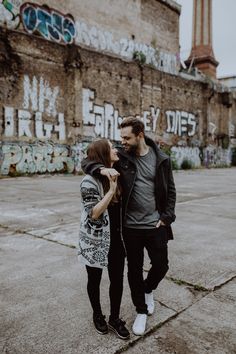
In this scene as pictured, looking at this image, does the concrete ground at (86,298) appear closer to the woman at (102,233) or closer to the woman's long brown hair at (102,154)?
the woman at (102,233)

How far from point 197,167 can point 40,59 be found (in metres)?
14.5

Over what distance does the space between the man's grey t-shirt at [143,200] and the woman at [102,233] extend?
12cm

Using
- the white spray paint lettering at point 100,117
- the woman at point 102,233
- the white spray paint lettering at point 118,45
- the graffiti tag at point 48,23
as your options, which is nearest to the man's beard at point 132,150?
the woman at point 102,233

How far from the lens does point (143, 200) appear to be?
2.66 m

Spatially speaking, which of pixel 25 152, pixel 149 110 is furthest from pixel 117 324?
pixel 149 110

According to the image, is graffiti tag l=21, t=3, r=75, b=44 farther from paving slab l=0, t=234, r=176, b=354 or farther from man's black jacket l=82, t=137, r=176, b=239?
man's black jacket l=82, t=137, r=176, b=239

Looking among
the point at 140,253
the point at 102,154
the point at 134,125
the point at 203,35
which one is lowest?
the point at 140,253

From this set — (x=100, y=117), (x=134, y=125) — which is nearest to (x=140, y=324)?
(x=134, y=125)

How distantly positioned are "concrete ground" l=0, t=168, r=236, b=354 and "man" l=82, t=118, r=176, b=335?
292mm

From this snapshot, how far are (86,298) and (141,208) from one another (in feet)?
3.44

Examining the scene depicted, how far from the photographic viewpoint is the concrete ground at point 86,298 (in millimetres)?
2391

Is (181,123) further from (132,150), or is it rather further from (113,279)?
(113,279)

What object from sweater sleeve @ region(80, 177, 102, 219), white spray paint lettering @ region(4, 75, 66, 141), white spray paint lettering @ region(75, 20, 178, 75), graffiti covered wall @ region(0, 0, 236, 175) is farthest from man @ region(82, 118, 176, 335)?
white spray paint lettering @ region(75, 20, 178, 75)

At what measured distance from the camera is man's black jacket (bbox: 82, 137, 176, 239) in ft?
8.56
